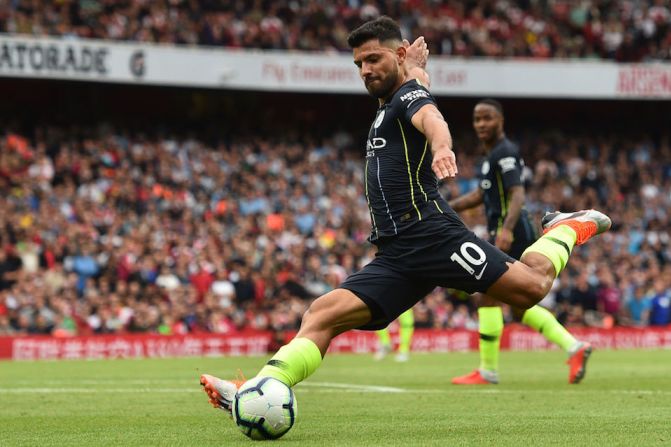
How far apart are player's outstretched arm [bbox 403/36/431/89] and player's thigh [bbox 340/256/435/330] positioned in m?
1.12

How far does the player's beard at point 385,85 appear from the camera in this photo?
22.7ft

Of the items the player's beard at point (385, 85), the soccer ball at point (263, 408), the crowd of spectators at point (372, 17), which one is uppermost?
the crowd of spectators at point (372, 17)

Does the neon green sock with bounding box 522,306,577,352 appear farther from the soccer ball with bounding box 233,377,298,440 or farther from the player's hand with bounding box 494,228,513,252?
the soccer ball with bounding box 233,377,298,440

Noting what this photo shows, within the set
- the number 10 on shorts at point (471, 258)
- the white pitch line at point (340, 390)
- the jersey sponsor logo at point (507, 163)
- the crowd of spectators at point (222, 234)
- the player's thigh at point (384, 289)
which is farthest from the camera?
the crowd of spectators at point (222, 234)

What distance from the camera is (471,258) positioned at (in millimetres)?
6777

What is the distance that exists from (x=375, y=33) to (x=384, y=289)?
4.82 feet

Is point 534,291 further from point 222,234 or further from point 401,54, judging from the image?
point 222,234

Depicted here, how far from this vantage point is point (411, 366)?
1614 centimetres

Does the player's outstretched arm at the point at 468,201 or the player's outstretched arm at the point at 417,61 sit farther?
the player's outstretched arm at the point at 468,201

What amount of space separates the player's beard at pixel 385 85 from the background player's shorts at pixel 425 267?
31.2 inches

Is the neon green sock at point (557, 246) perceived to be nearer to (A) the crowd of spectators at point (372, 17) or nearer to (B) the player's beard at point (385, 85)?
(B) the player's beard at point (385, 85)

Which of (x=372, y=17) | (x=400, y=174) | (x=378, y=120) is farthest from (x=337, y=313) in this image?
(x=372, y=17)

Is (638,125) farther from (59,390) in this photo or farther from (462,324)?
(59,390)

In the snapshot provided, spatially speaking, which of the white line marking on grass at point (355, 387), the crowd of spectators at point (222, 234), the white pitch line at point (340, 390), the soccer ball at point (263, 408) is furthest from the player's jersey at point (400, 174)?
the crowd of spectators at point (222, 234)
